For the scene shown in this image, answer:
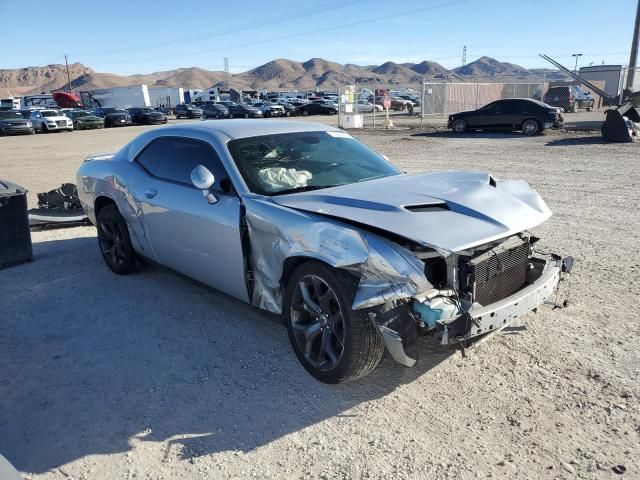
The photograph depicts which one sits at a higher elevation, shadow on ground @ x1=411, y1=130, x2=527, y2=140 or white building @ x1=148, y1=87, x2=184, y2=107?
white building @ x1=148, y1=87, x2=184, y2=107

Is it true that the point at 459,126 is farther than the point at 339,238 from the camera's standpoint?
Yes

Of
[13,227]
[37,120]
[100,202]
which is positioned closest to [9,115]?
[37,120]

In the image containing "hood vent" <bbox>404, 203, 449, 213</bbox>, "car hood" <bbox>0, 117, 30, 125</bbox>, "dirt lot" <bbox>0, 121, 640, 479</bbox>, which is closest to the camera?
"dirt lot" <bbox>0, 121, 640, 479</bbox>

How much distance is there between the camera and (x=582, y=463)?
2623 millimetres

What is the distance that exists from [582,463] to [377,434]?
1.03 meters

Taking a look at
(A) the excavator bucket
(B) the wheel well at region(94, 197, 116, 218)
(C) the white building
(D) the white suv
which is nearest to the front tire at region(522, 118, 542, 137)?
(A) the excavator bucket

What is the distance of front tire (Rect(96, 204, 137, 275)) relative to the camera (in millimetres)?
5309

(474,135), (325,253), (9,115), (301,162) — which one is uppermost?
(301,162)

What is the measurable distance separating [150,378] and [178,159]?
1937 millimetres

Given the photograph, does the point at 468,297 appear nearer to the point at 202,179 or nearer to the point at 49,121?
the point at 202,179

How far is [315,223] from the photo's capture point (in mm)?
3248

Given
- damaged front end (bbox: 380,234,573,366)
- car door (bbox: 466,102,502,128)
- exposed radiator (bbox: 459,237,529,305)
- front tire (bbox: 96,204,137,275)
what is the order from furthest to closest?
car door (bbox: 466,102,502,128) → front tire (bbox: 96,204,137,275) → exposed radiator (bbox: 459,237,529,305) → damaged front end (bbox: 380,234,573,366)

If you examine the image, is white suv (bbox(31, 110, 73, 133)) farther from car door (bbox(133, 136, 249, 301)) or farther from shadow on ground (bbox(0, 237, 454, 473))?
car door (bbox(133, 136, 249, 301))

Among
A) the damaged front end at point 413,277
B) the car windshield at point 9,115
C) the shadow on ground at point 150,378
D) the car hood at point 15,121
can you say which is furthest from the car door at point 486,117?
the car windshield at point 9,115
